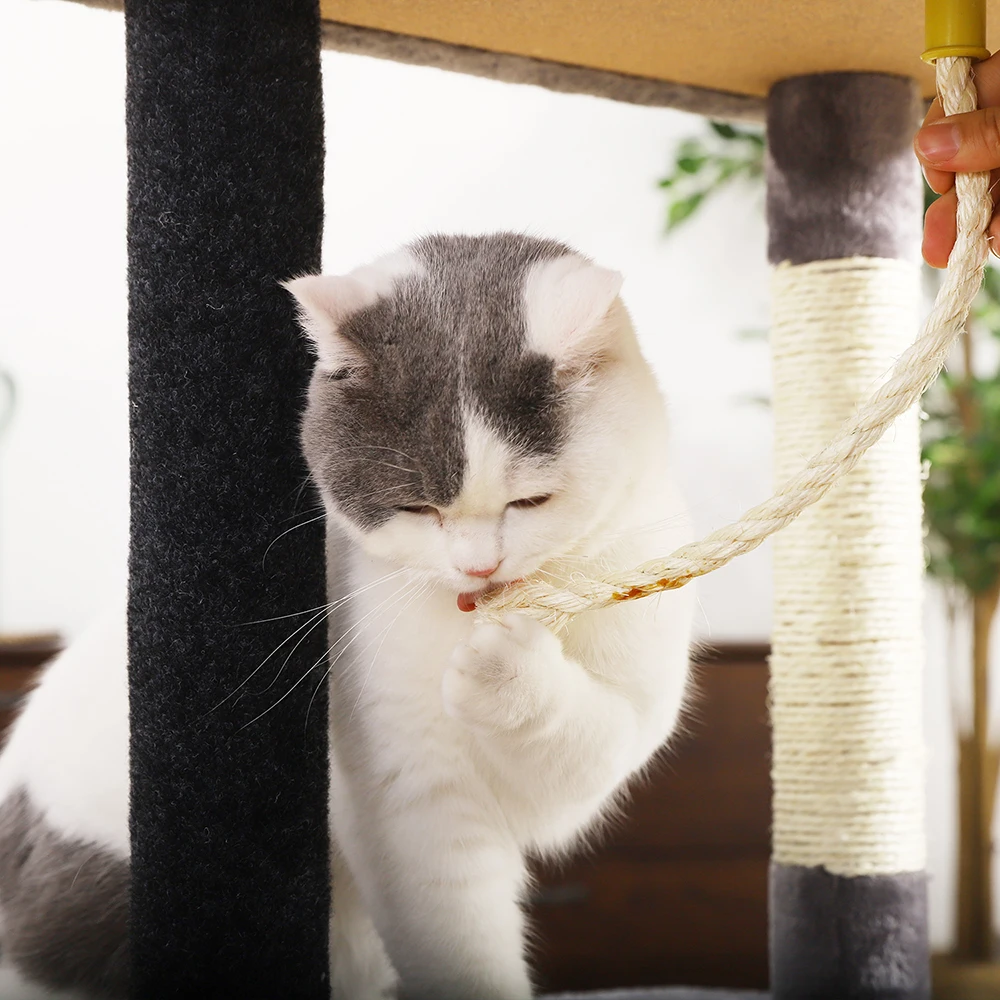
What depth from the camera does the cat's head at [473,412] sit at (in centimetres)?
81

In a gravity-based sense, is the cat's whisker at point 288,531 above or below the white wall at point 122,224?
below

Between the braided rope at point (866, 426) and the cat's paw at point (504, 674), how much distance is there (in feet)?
0.10

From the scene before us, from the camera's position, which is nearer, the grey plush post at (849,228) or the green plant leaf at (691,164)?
the grey plush post at (849,228)

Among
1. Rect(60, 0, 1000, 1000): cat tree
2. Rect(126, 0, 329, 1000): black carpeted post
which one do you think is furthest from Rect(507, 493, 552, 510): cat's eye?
Rect(126, 0, 329, 1000): black carpeted post

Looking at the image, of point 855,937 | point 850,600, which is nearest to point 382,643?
point 850,600

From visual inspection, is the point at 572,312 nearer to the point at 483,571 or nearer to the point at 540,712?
the point at 483,571

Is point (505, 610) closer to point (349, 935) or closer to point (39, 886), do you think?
point (349, 935)

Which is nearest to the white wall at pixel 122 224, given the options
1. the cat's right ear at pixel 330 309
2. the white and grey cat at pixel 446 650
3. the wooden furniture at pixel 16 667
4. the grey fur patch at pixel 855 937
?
the wooden furniture at pixel 16 667

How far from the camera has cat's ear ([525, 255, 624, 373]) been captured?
2.68 feet

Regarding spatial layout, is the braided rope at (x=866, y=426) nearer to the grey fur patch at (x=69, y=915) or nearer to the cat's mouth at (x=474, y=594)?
the cat's mouth at (x=474, y=594)

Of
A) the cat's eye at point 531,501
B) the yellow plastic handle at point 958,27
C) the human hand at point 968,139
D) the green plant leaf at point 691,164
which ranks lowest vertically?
the cat's eye at point 531,501

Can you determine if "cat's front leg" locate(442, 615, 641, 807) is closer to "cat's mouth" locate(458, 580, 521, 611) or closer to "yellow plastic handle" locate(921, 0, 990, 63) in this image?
"cat's mouth" locate(458, 580, 521, 611)

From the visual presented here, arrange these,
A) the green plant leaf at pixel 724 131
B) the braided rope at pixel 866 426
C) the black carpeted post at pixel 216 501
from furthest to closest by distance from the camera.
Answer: the green plant leaf at pixel 724 131 < the black carpeted post at pixel 216 501 < the braided rope at pixel 866 426

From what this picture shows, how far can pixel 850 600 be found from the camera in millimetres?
1267
